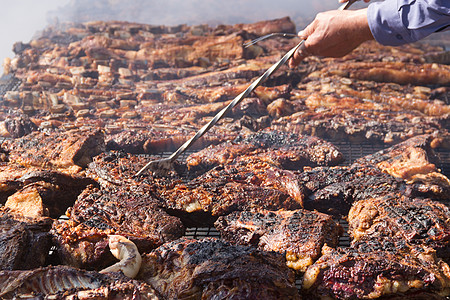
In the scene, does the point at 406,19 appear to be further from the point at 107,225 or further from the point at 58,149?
the point at 58,149

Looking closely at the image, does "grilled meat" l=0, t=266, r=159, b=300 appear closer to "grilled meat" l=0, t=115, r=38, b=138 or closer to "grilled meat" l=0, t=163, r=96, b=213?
"grilled meat" l=0, t=163, r=96, b=213

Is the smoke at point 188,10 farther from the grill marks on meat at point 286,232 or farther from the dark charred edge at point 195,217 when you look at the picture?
the grill marks on meat at point 286,232

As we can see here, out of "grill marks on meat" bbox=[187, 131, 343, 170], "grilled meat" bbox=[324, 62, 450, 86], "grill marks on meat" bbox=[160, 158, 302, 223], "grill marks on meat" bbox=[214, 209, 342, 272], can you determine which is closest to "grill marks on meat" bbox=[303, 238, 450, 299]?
"grill marks on meat" bbox=[214, 209, 342, 272]

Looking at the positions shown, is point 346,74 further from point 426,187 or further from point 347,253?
point 347,253

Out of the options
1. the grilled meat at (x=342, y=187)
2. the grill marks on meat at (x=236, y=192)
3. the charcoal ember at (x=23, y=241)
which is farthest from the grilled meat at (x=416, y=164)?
the charcoal ember at (x=23, y=241)

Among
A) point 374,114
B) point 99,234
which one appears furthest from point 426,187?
point 99,234
